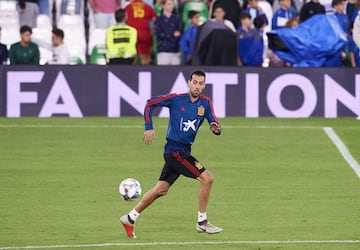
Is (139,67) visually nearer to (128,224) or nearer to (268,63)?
(268,63)

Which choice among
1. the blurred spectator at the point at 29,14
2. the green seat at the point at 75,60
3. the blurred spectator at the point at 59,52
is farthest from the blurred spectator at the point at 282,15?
the blurred spectator at the point at 29,14

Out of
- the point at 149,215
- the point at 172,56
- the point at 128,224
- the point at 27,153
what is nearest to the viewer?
Answer: the point at 128,224

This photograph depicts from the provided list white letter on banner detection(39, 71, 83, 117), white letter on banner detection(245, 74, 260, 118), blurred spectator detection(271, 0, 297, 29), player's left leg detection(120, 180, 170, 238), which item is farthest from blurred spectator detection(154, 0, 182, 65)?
player's left leg detection(120, 180, 170, 238)

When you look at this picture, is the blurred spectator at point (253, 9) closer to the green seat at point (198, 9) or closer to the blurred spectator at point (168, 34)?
the green seat at point (198, 9)

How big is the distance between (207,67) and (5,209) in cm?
905

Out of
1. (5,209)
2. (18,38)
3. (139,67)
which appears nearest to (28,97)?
(139,67)

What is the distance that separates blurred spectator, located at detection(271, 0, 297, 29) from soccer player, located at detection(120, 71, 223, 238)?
44.3 ft

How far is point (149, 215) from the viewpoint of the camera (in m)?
17.8

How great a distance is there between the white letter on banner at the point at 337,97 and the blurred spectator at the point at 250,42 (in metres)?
1.94

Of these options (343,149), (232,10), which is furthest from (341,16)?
(343,149)

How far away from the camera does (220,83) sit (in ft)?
87.2

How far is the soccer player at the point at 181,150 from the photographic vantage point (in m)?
15.7

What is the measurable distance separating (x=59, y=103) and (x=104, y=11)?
4.97 metres

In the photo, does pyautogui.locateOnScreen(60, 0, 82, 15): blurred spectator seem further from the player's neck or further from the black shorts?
the black shorts
